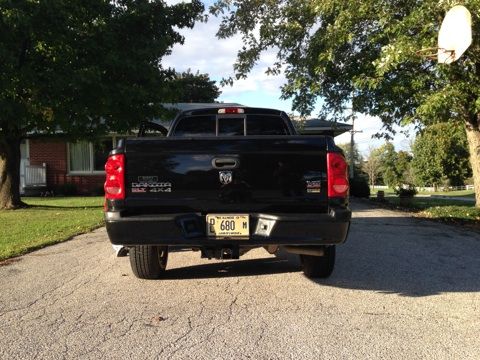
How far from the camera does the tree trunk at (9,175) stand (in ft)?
48.9

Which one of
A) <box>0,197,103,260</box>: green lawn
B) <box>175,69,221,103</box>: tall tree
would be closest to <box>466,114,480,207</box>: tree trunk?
<box>0,197,103,260</box>: green lawn

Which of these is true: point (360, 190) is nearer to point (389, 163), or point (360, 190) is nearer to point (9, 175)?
point (9, 175)

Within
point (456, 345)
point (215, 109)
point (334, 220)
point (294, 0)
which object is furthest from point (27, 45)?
point (456, 345)

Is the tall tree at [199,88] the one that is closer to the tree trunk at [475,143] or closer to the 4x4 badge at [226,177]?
the tree trunk at [475,143]

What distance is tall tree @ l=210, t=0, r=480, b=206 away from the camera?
10.7 metres

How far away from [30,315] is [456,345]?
12.0ft

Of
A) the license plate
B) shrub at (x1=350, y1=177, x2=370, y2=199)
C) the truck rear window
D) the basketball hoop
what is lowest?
shrub at (x1=350, y1=177, x2=370, y2=199)

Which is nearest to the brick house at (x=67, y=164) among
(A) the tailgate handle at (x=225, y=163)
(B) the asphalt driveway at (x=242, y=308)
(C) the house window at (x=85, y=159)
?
(C) the house window at (x=85, y=159)

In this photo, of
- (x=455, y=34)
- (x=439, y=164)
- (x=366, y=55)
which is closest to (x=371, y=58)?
(x=366, y=55)

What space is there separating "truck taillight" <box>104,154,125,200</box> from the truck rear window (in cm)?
222

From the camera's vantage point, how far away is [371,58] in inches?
534

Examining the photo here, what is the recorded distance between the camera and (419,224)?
11805mm

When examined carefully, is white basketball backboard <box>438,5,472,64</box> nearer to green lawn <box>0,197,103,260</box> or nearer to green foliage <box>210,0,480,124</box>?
green foliage <box>210,0,480,124</box>

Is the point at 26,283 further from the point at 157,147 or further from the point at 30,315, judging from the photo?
the point at 157,147
